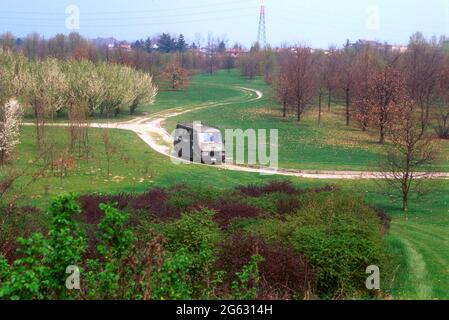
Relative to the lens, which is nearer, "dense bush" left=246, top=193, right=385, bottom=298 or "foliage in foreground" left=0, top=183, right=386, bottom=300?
"foliage in foreground" left=0, top=183, right=386, bottom=300

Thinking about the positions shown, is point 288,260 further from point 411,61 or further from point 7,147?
point 411,61

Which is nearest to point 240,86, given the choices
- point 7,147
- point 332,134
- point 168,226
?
point 332,134

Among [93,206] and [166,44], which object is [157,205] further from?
[166,44]

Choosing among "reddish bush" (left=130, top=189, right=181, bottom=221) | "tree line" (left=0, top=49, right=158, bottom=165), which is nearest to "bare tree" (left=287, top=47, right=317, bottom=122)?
"tree line" (left=0, top=49, right=158, bottom=165)

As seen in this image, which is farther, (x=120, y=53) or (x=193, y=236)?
(x=120, y=53)

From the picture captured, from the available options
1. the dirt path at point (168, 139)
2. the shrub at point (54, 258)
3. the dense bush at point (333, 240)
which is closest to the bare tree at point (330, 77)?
the dirt path at point (168, 139)

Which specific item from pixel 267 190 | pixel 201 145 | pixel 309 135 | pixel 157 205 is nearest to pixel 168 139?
pixel 201 145

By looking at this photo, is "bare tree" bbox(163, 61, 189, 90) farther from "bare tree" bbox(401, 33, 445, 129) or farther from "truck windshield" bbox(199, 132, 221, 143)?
"truck windshield" bbox(199, 132, 221, 143)
